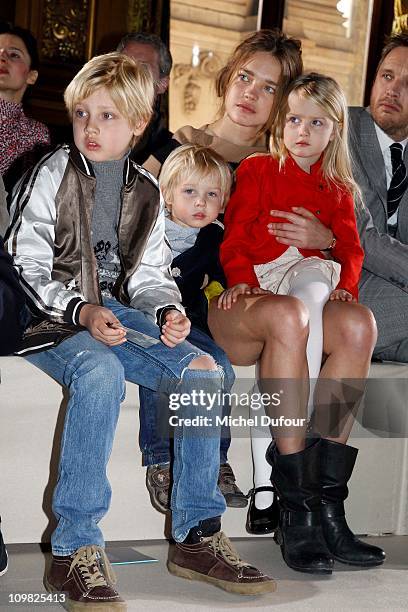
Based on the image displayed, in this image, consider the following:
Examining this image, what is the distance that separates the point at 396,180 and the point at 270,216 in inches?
19.1

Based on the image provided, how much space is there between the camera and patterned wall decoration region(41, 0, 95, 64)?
4559mm

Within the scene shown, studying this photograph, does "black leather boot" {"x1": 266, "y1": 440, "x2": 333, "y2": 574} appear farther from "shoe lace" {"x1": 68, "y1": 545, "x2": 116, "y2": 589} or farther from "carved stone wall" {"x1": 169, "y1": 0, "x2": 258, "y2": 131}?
"carved stone wall" {"x1": 169, "y1": 0, "x2": 258, "y2": 131}

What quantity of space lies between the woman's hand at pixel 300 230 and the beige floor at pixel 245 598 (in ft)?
2.32

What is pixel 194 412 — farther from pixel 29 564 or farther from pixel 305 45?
pixel 305 45

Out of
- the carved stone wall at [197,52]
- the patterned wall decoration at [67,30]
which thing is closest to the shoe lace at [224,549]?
the carved stone wall at [197,52]

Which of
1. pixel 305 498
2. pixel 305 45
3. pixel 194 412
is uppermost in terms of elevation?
pixel 305 45

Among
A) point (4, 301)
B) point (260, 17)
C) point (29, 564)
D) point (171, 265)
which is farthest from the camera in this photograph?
point (260, 17)

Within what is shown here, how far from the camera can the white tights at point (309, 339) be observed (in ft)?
6.92

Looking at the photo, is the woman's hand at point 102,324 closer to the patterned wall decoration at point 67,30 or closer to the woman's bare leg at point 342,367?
the woman's bare leg at point 342,367

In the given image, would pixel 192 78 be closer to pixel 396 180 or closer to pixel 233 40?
pixel 233 40

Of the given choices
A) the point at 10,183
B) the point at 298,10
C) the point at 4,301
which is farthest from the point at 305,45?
the point at 4,301

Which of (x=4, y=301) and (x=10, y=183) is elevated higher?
(x=10, y=183)

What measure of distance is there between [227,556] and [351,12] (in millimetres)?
3710

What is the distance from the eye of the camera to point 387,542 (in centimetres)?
236
